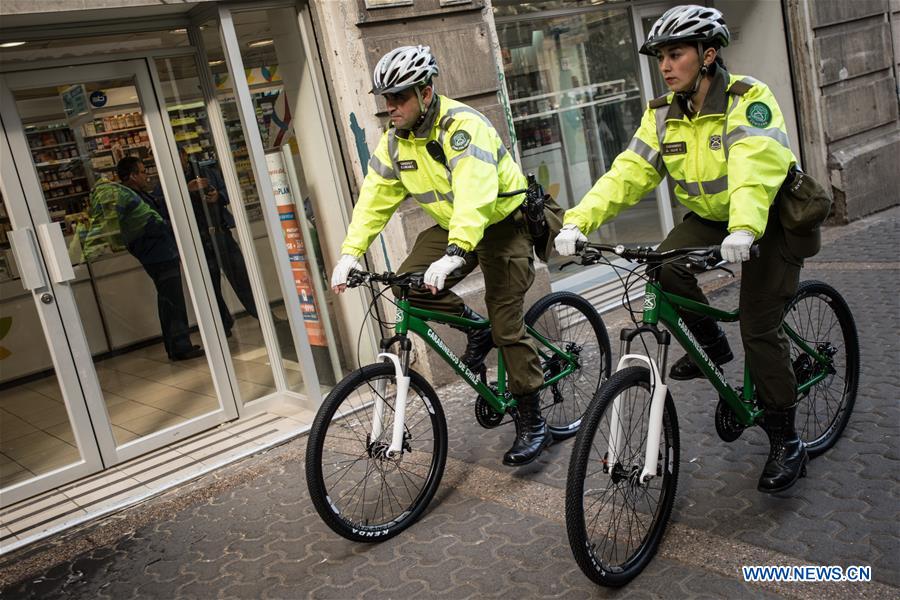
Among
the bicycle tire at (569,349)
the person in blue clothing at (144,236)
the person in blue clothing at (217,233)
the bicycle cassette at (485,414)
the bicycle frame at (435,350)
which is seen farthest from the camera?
the person in blue clothing at (217,233)

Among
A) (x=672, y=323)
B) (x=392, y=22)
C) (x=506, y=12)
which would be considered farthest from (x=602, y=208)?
(x=506, y=12)

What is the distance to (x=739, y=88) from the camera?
3.54 metres

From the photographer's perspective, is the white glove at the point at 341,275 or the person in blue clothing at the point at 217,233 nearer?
the white glove at the point at 341,275

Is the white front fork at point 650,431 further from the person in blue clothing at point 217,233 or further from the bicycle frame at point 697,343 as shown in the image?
the person in blue clothing at point 217,233

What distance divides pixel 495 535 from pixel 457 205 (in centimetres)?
149

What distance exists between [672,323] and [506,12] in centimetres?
526

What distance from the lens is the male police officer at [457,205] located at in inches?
161

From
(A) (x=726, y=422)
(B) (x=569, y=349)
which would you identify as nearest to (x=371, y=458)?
(B) (x=569, y=349)

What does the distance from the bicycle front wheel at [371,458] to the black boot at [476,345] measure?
1.48 ft

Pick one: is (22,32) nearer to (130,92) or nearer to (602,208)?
(130,92)

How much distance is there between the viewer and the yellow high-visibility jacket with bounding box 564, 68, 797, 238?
3.37m

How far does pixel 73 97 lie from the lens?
569 centimetres

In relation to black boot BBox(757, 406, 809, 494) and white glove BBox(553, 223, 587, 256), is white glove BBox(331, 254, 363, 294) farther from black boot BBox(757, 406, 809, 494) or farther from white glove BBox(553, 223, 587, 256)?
black boot BBox(757, 406, 809, 494)

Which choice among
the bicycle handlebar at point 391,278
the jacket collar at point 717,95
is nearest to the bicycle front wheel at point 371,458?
Answer: the bicycle handlebar at point 391,278
